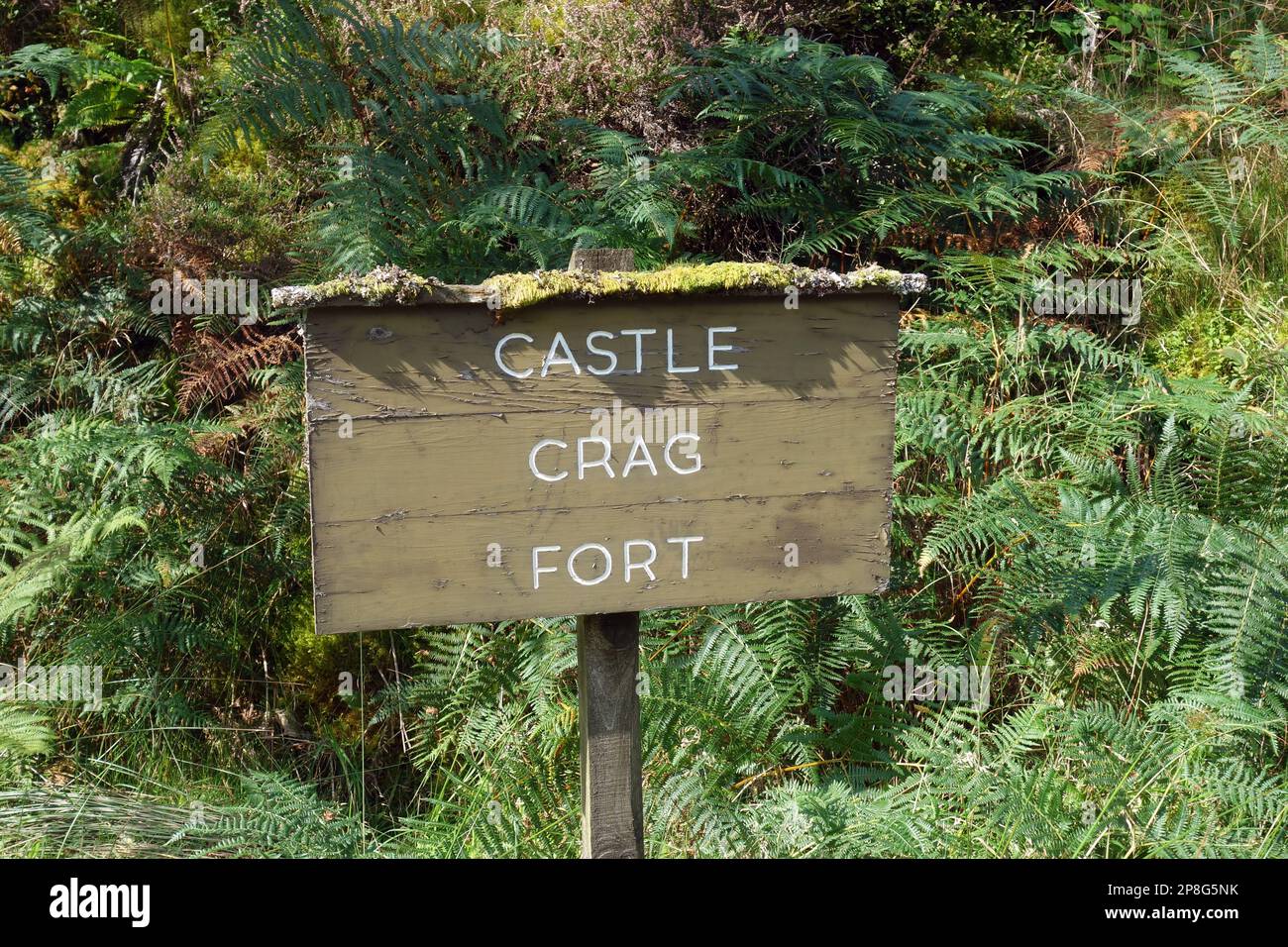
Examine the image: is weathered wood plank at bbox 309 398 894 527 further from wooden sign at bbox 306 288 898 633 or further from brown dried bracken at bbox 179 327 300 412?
brown dried bracken at bbox 179 327 300 412

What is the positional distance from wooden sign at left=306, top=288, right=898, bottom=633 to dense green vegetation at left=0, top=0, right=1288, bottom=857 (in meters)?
1.00

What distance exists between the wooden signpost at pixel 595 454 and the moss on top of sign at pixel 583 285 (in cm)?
1

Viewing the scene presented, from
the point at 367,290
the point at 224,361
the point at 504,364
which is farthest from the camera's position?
the point at 224,361

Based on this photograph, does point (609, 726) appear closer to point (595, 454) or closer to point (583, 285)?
point (595, 454)

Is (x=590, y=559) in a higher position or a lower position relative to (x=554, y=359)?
lower

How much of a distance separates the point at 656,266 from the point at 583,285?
199 centimetres

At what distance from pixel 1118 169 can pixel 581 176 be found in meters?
2.37

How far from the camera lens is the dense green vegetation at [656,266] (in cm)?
320

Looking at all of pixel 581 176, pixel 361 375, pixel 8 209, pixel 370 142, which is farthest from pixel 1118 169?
pixel 8 209

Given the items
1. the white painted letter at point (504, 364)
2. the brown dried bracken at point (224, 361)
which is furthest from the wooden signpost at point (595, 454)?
the brown dried bracken at point (224, 361)

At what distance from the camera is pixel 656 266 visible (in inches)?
158

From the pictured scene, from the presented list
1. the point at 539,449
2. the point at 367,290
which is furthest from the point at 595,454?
the point at 367,290

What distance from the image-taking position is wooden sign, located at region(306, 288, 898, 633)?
6.77 feet

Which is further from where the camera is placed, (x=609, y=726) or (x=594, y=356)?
(x=609, y=726)
